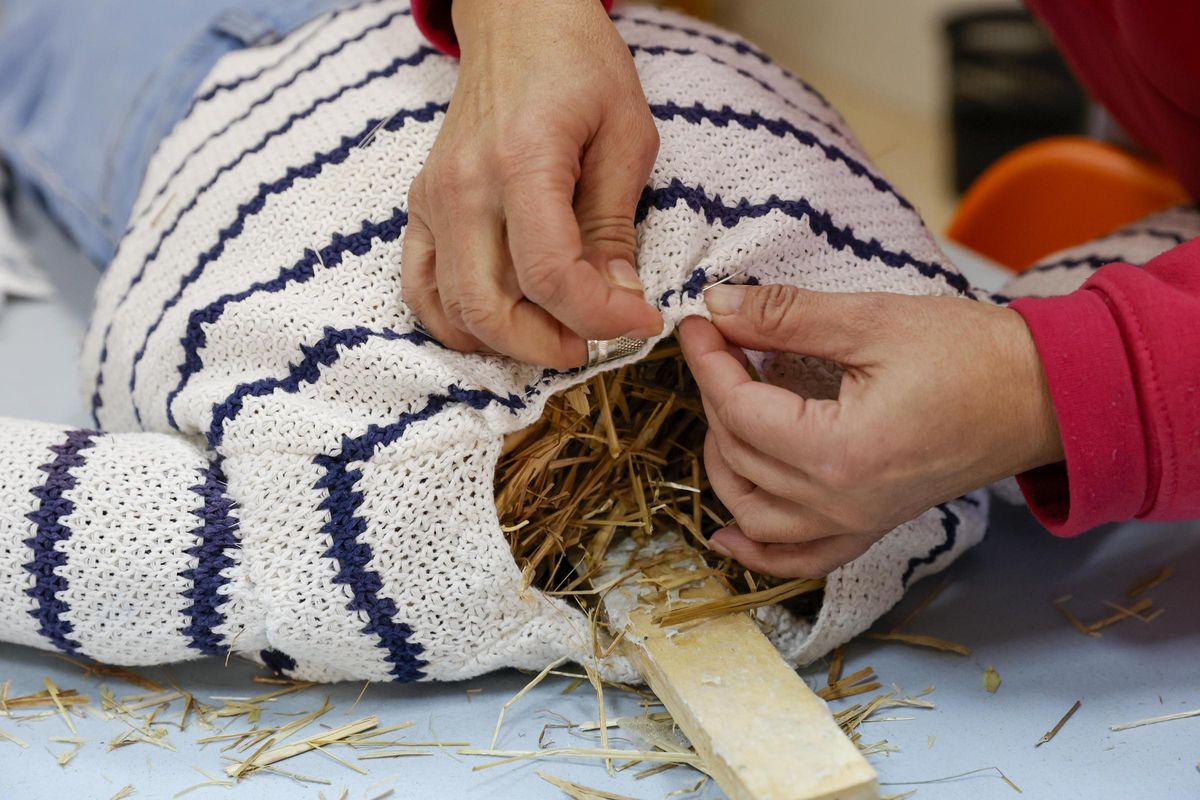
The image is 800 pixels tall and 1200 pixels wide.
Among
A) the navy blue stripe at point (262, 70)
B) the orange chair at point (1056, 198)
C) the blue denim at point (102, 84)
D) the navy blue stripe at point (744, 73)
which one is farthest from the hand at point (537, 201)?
the orange chair at point (1056, 198)

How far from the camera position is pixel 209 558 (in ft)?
2.28

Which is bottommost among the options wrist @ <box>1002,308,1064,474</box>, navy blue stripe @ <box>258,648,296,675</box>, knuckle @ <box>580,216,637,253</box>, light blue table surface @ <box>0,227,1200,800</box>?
light blue table surface @ <box>0,227,1200,800</box>

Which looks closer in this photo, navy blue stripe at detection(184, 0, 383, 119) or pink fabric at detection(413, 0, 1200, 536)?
pink fabric at detection(413, 0, 1200, 536)

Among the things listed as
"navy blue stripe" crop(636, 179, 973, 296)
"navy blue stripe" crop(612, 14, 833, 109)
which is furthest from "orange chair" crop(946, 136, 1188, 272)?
"navy blue stripe" crop(636, 179, 973, 296)

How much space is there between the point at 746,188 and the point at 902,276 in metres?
0.13

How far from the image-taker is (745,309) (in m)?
0.67

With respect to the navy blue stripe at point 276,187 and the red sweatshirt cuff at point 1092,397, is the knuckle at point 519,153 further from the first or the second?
the red sweatshirt cuff at point 1092,397

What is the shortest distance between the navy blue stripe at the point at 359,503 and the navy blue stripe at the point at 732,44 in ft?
1.29

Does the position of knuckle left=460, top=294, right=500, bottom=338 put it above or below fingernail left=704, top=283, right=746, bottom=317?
above

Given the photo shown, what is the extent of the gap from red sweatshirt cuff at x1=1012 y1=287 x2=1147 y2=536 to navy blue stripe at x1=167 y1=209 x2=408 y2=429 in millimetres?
407

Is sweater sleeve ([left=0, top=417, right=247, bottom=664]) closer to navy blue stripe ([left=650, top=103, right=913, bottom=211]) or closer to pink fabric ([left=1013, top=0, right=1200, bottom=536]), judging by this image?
navy blue stripe ([left=650, top=103, right=913, bottom=211])

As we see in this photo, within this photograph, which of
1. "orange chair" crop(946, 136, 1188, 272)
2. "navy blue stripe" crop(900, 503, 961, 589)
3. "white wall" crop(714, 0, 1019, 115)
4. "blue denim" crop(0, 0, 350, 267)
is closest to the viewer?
"navy blue stripe" crop(900, 503, 961, 589)

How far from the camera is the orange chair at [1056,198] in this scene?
4.11 ft

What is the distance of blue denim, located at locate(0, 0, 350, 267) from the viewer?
44.4 inches
